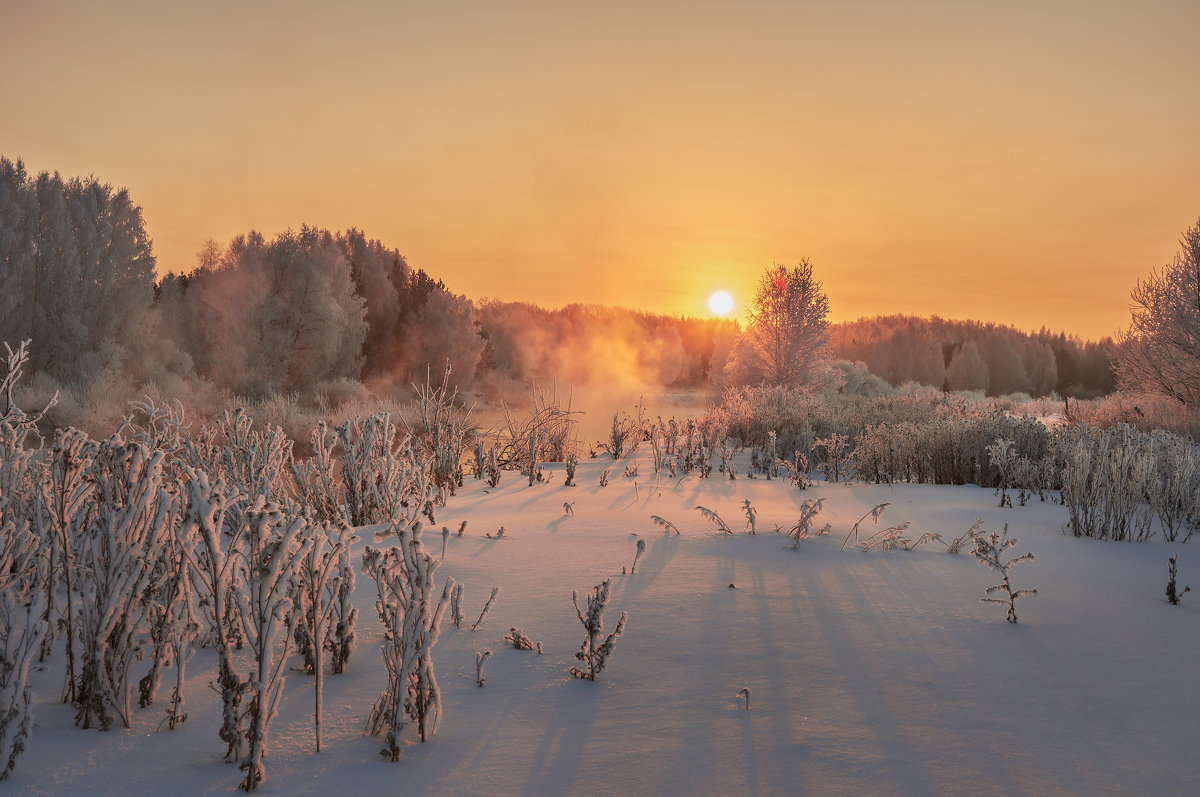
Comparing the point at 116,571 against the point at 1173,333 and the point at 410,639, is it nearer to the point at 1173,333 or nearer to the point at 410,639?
the point at 410,639

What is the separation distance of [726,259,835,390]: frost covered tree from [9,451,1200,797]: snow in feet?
70.8

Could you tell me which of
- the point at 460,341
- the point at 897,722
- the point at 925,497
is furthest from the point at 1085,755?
the point at 460,341

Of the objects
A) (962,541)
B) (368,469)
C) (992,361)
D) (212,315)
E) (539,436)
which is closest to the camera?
(962,541)

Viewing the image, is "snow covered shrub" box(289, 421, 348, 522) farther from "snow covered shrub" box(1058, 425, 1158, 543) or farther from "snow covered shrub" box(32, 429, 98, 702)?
"snow covered shrub" box(1058, 425, 1158, 543)

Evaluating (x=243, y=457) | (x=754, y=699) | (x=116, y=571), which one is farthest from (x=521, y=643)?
(x=243, y=457)

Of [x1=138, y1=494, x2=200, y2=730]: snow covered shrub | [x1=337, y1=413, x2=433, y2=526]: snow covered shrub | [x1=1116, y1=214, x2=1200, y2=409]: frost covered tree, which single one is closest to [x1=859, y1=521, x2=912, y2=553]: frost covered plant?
[x1=337, y1=413, x2=433, y2=526]: snow covered shrub

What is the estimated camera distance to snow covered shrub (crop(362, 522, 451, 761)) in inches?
82.2

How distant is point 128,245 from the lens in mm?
20922

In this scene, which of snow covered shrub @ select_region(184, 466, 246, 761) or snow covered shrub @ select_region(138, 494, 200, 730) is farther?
snow covered shrub @ select_region(138, 494, 200, 730)

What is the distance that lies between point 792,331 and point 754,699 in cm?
2442

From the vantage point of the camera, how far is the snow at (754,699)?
76.0 inches

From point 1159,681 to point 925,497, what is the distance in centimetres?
467

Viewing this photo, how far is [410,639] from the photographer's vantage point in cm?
211

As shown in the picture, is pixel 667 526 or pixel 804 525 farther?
pixel 667 526
